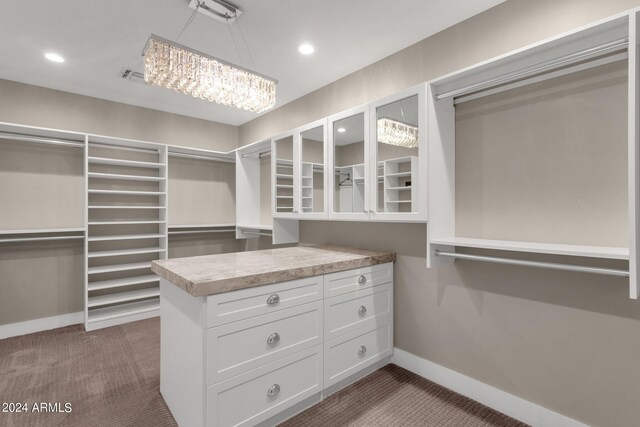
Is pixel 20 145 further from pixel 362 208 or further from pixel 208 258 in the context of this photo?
pixel 362 208

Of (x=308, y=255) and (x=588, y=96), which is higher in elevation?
(x=588, y=96)

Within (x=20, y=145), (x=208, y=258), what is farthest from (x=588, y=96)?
(x=20, y=145)

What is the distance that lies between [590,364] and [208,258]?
238 centimetres

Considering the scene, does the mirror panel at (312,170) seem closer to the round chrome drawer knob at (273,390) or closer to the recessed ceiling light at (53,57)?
the round chrome drawer knob at (273,390)

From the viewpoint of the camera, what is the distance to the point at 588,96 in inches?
64.7

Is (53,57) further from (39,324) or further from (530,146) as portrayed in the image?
(530,146)

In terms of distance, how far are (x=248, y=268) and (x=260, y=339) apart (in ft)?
1.34

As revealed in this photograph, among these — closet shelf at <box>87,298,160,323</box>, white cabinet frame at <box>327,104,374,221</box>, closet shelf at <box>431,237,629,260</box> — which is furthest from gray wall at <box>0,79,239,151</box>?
closet shelf at <box>431,237,629,260</box>

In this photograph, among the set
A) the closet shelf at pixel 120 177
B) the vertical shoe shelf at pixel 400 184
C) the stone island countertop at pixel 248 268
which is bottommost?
the stone island countertop at pixel 248 268

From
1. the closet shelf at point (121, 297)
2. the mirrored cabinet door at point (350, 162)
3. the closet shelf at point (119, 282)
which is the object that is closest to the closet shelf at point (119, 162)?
the closet shelf at point (119, 282)

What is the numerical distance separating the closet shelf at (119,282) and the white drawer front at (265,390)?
2.53 m

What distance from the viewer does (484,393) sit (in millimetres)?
2049

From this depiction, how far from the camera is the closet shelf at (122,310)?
340 cm

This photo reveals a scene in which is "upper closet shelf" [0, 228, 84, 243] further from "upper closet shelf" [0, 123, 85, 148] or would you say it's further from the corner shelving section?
the corner shelving section
